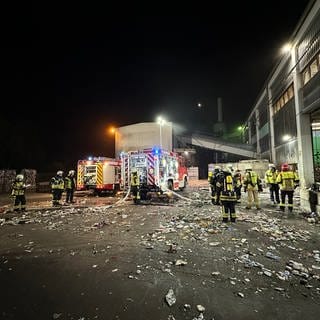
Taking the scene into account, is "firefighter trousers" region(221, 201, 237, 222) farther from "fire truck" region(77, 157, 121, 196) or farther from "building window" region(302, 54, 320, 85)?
"fire truck" region(77, 157, 121, 196)

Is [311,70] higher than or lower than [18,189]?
higher

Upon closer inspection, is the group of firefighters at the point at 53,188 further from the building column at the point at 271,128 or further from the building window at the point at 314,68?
the building column at the point at 271,128

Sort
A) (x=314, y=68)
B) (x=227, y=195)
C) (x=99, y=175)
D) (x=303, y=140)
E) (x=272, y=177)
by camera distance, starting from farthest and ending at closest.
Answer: (x=99, y=175) → (x=303, y=140) → (x=314, y=68) → (x=272, y=177) → (x=227, y=195)

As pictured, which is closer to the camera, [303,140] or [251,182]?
[251,182]

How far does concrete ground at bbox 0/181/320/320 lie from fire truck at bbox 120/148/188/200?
506 cm

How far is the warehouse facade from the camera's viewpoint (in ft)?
36.9

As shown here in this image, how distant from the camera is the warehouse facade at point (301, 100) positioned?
11.3m

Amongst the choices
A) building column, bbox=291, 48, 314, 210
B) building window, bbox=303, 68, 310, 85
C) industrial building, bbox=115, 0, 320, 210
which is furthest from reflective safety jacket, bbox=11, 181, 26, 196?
building window, bbox=303, 68, 310, 85

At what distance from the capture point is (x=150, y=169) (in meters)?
12.0

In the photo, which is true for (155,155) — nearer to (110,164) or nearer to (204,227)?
(110,164)

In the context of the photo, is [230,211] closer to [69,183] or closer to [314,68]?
[69,183]

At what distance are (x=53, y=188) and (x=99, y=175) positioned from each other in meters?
3.36

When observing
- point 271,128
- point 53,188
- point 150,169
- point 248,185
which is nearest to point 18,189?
point 53,188

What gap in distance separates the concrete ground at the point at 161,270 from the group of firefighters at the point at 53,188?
8.93ft
